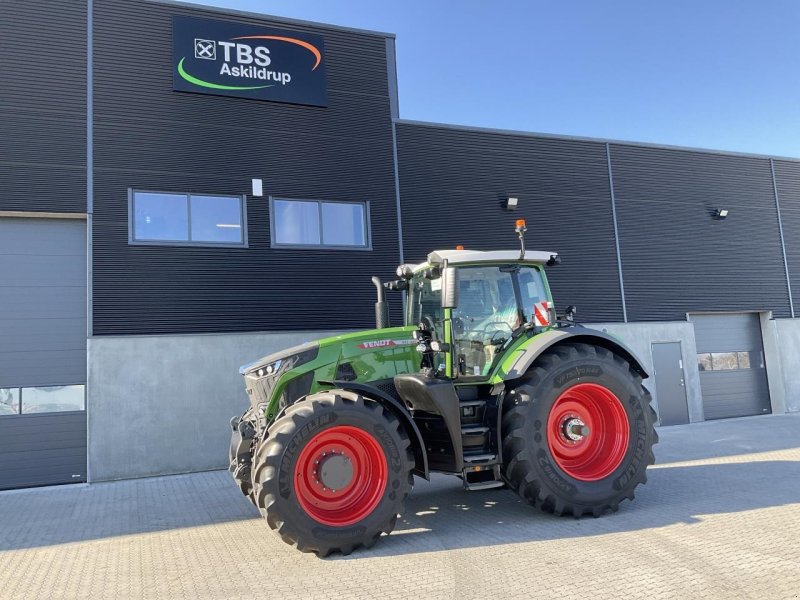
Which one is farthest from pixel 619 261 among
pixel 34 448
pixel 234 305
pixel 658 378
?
pixel 34 448

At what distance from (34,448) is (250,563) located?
→ 6.15 metres

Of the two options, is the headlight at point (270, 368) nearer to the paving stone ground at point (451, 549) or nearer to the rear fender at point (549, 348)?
the paving stone ground at point (451, 549)

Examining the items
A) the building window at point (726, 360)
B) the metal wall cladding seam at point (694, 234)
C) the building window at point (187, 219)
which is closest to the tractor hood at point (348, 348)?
the building window at point (187, 219)

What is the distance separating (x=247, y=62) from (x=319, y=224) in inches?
126

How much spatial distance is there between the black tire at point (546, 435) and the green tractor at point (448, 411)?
0.01 metres

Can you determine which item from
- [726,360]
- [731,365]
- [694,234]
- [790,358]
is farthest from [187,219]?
[790,358]

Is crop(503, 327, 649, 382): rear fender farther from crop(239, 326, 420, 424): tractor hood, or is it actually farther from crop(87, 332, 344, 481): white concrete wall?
crop(87, 332, 344, 481): white concrete wall

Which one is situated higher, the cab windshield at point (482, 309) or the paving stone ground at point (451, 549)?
the cab windshield at point (482, 309)

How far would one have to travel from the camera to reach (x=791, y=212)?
49.5ft

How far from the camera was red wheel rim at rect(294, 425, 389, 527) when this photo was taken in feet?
15.9

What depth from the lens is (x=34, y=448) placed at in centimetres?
891

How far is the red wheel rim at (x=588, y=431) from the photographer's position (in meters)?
5.74

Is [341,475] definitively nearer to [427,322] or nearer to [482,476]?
[482,476]

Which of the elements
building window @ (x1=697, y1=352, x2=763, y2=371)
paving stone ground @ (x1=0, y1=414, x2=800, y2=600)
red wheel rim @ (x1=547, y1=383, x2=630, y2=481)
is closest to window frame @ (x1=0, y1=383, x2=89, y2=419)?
paving stone ground @ (x1=0, y1=414, x2=800, y2=600)
